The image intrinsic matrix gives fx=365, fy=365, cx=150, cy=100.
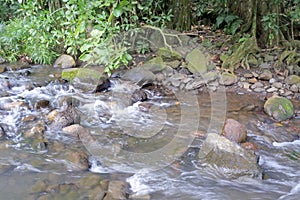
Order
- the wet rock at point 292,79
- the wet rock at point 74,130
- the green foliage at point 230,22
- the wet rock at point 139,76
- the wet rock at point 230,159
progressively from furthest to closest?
the green foliage at point 230,22, the wet rock at point 139,76, the wet rock at point 292,79, the wet rock at point 74,130, the wet rock at point 230,159

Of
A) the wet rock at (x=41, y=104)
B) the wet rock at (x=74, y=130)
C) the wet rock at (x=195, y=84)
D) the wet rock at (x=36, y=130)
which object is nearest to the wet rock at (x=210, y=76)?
the wet rock at (x=195, y=84)

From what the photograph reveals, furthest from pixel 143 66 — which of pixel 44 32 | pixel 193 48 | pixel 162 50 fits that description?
pixel 44 32

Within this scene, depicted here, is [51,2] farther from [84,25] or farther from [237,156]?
[237,156]

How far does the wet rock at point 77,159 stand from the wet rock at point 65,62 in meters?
3.34

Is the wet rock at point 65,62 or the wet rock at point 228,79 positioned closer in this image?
the wet rock at point 228,79

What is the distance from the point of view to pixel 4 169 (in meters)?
3.53

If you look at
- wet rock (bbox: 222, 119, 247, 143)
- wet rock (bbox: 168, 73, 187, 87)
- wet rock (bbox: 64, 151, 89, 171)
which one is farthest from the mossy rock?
wet rock (bbox: 222, 119, 247, 143)

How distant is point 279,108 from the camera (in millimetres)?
4793

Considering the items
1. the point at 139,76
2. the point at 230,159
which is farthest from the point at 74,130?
the point at 139,76

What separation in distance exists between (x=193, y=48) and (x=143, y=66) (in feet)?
3.36

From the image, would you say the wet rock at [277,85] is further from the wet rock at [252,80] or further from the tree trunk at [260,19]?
the tree trunk at [260,19]

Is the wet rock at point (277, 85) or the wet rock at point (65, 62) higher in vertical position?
the wet rock at point (65, 62)

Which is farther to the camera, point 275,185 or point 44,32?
point 44,32

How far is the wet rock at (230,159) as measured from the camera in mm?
3361
